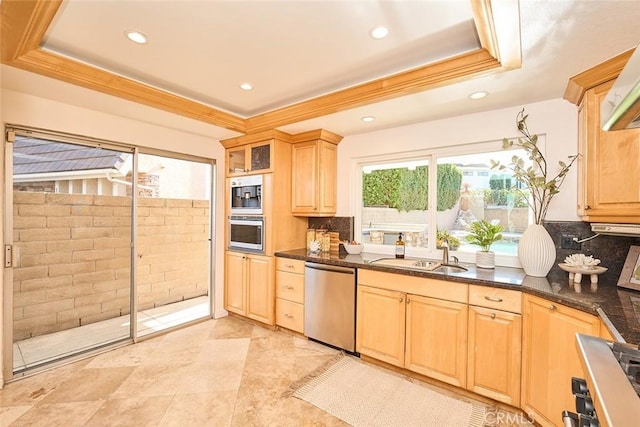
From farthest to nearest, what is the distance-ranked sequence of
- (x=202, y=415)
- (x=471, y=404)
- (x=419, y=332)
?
(x=419, y=332) < (x=471, y=404) < (x=202, y=415)

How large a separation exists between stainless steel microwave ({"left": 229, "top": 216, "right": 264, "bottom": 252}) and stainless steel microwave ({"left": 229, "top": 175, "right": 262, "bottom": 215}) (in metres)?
0.09

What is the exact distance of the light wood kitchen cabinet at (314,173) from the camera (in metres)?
3.41

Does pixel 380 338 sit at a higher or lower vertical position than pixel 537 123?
lower

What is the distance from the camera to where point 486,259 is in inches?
98.6

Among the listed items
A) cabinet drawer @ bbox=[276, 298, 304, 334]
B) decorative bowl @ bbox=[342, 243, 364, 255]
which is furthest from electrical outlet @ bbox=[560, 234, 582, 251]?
cabinet drawer @ bbox=[276, 298, 304, 334]

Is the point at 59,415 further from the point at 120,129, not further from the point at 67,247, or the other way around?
the point at 120,129

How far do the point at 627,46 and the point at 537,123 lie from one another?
2.80 feet

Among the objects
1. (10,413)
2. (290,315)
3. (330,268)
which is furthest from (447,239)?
(10,413)

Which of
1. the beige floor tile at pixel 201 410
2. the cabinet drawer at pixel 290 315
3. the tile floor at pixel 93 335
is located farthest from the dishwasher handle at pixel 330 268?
the tile floor at pixel 93 335

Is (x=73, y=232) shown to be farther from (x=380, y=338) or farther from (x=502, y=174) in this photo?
(x=502, y=174)

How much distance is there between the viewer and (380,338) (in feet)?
8.55

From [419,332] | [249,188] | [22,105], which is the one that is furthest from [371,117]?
[22,105]

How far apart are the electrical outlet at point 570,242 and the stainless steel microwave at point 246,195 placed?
288 centimetres

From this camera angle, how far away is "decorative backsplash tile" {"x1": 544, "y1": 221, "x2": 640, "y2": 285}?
80.1 inches
